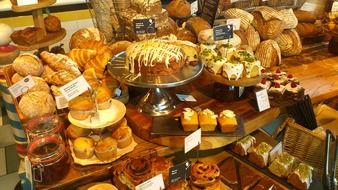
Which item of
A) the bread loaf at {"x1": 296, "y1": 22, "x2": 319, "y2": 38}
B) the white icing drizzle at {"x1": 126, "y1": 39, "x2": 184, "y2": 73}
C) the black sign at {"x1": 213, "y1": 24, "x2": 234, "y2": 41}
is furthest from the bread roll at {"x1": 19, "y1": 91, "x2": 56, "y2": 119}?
the bread loaf at {"x1": 296, "y1": 22, "x2": 319, "y2": 38}

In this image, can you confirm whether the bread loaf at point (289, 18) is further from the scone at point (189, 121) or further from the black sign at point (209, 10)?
the scone at point (189, 121)

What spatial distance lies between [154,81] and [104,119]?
285 millimetres

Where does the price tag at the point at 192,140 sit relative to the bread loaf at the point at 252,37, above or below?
below

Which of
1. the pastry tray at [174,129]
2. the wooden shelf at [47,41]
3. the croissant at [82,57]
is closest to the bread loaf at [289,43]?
the pastry tray at [174,129]

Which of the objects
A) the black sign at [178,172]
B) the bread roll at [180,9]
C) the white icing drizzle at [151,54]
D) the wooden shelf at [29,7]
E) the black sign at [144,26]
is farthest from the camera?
the bread roll at [180,9]

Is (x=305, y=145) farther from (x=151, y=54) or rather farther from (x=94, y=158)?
(x=94, y=158)

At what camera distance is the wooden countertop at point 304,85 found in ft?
4.79

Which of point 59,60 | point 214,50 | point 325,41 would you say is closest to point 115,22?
point 59,60

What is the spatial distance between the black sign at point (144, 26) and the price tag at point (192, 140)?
0.77 meters

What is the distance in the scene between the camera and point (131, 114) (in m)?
1.78

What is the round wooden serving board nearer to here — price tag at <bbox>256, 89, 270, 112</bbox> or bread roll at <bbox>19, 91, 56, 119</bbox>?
price tag at <bbox>256, 89, 270, 112</bbox>

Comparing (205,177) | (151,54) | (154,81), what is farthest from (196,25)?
(205,177)

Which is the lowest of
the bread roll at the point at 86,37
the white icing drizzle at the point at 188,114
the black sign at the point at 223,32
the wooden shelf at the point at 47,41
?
the white icing drizzle at the point at 188,114

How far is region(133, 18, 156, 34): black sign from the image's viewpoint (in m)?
2.02
